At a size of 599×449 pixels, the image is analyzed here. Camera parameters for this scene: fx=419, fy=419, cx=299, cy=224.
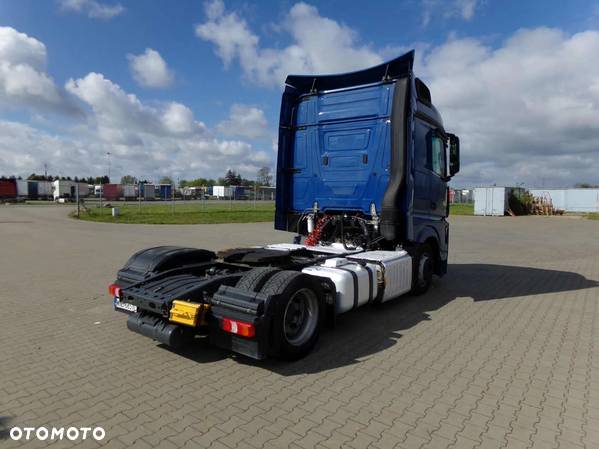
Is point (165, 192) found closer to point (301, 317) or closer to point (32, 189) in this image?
point (32, 189)

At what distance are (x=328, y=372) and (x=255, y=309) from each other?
0.95 m

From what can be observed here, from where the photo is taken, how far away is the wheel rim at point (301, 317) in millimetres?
4148

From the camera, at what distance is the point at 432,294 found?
7262 millimetres

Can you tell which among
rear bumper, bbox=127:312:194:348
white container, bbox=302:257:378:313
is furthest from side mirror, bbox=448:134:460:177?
rear bumper, bbox=127:312:194:348

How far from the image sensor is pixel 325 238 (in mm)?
7137

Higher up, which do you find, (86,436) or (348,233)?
(348,233)

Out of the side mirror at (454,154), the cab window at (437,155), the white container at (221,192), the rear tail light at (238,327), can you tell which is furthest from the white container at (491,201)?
the white container at (221,192)

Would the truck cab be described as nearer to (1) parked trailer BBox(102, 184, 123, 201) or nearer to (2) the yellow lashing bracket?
(2) the yellow lashing bracket

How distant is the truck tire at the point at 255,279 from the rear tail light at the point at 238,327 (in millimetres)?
326

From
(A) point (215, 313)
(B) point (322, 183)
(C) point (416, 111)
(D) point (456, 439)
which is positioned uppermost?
(C) point (416, 111)

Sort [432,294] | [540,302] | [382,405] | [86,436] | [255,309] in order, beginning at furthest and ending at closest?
1. [432,294]
2. [540,302]
3. [255,309]
4. [382,405]
5. [86,436]

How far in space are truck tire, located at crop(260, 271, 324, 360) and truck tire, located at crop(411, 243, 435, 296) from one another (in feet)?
9.07

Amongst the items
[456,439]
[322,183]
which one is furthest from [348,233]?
[456,439]

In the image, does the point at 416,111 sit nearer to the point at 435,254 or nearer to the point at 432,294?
the point at 435,254
